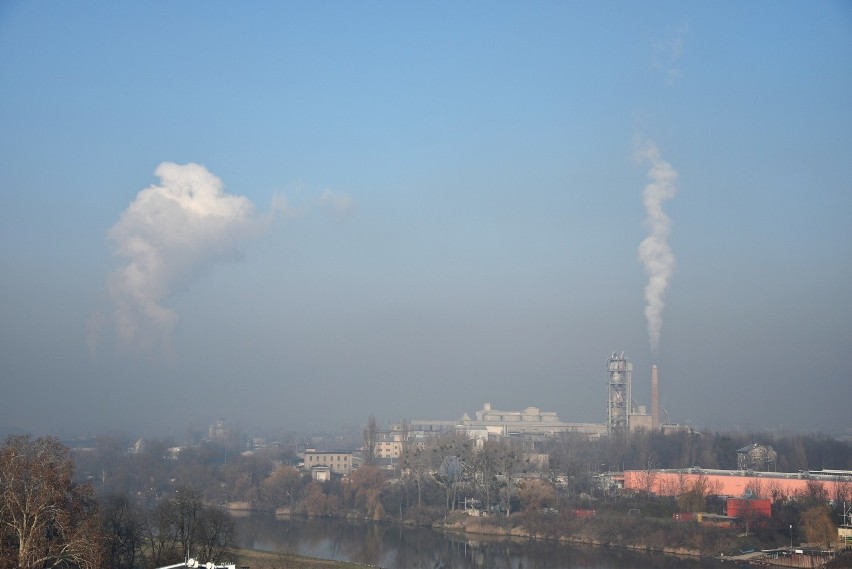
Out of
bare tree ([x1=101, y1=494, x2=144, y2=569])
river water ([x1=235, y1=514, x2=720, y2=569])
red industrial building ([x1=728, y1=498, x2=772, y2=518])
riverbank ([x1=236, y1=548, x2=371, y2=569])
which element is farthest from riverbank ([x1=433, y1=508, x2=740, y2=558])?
bare tree ([x1=101, y1=494, x2=144, y2=569])

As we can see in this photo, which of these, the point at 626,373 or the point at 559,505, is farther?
the point at 626,373

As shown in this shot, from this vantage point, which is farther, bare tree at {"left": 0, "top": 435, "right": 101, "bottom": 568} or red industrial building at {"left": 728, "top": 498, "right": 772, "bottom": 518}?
red industrial building at {"left": 728, "top": 498, "right": 772, "bottom": 518}

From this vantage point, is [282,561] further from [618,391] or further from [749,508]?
[618,391]

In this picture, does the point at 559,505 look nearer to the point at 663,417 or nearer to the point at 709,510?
the point at 709,510

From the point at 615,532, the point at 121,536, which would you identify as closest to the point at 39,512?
the point at 121,536

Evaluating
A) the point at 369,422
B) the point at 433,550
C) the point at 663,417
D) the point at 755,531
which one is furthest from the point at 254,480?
the point at 663,417

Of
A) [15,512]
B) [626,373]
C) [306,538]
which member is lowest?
[306,538]

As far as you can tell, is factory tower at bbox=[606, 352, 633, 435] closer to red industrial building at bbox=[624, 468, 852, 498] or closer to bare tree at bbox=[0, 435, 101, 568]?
red industrial building at bbox=[624, 468, 852, 498]

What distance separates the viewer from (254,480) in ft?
106

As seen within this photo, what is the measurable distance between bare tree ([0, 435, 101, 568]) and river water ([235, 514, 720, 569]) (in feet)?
30.9

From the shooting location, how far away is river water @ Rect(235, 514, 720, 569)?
61.6 ft

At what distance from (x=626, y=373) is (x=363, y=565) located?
97.6 feet

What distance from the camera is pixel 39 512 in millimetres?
9359

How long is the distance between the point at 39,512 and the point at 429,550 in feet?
41.7
